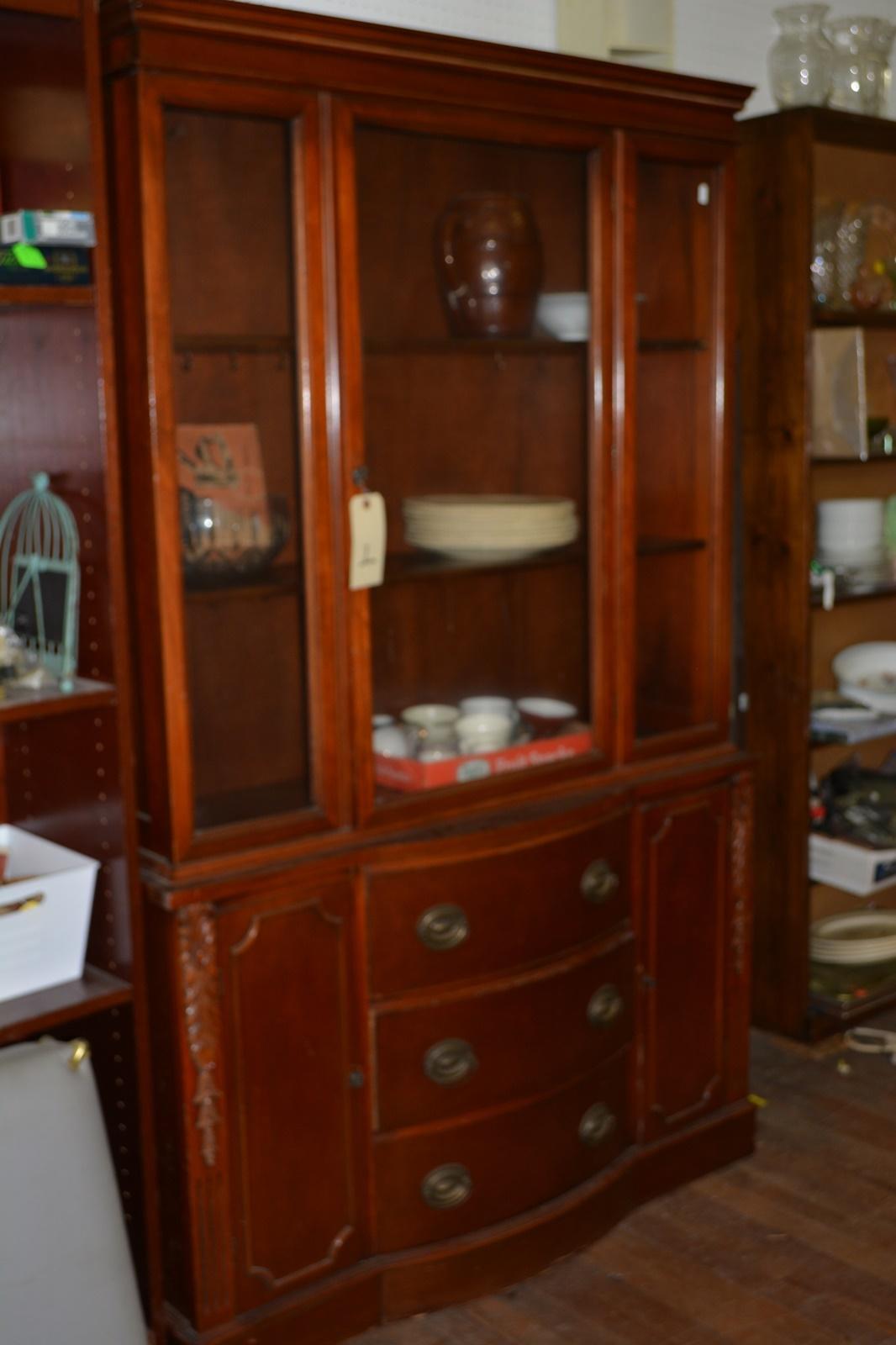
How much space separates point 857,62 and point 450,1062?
226 centimetres

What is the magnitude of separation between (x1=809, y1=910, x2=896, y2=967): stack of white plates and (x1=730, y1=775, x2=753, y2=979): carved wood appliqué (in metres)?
0.60

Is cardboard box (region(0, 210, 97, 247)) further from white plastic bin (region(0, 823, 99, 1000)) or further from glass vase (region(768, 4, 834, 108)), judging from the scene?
glass vase (region(768, 4, 834, 108))

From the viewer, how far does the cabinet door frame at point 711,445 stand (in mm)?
2416

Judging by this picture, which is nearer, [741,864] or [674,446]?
[674,446]

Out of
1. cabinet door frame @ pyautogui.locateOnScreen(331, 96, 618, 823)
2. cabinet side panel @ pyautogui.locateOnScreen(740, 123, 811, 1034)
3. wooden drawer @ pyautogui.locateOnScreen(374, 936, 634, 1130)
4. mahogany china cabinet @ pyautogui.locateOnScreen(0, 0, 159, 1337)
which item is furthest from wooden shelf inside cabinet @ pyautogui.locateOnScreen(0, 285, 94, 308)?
cabinet side panel @ pyautogui.locateOnScreen(740, 123, 811, 1034)

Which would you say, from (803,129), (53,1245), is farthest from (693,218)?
(53,1245)

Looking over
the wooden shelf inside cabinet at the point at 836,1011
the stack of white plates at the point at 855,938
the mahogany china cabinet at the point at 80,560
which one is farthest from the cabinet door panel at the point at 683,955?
the mahogany china cabinet at the point at 80,560

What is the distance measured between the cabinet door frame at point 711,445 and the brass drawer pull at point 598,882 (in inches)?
7.6

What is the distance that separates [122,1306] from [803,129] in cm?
240

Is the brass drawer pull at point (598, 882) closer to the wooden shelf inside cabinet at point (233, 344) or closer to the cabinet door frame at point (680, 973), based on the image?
the cabinet door frame at point (680, 973)

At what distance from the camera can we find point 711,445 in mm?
2623

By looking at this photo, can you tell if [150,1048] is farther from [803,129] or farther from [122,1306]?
[803,129]

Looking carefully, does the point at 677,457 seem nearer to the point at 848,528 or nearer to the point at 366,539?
the point at 366,539

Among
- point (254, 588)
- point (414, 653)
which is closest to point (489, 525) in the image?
point (414, 653)
